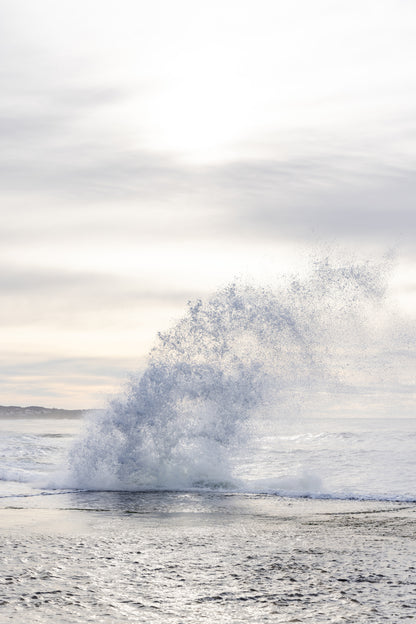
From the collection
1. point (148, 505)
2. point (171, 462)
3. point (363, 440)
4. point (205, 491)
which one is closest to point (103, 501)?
point (148, 505)

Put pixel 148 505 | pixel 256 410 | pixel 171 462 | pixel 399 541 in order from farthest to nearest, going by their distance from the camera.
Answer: pixel 256 410
pixel 171 462
pixel 148 505
pixel 399 541

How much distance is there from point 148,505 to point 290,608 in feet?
22.7

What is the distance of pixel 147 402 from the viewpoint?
54.1 ft

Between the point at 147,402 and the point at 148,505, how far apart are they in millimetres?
5341

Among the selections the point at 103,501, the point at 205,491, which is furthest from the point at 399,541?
the point at 205,491

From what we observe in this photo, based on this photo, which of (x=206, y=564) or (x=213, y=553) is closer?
(x=206, y=564)

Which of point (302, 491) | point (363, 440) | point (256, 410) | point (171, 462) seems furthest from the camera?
point (363, 440)

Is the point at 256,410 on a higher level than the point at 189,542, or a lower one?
higher

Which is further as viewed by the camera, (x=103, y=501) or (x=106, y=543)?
(x=103, y=501)

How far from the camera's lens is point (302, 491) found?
13508 millimetres

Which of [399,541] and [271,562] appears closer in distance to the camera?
[271,562]

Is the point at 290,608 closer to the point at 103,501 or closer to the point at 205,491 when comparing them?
the point at 103,501

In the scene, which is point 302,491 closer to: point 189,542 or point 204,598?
point 189,542

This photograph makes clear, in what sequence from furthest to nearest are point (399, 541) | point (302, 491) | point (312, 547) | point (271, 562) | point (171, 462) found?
point (171, 462), point (302, 491), point (399, 541), point (312, 547), point (271, 562)
